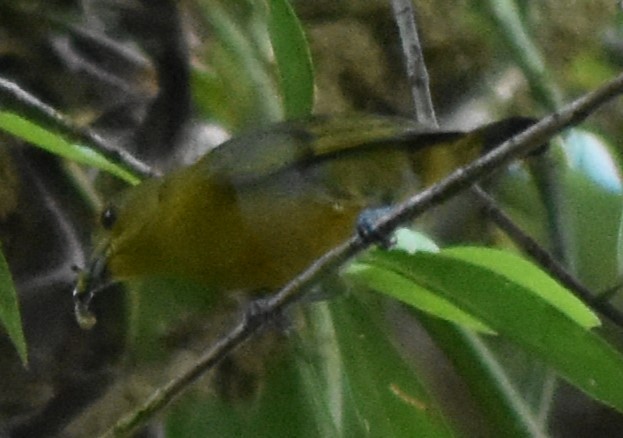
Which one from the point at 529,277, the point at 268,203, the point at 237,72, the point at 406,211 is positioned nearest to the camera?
the point at 406,211

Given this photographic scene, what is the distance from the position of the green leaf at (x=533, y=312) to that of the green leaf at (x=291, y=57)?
0.27m

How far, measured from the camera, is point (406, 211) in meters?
0.65

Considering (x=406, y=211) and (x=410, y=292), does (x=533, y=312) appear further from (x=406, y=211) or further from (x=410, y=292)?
(x=406, y=211)

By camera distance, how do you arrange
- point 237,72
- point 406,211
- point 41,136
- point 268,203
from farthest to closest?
Answer: point 237,72 < point 268,203 < point 41,136 < point 406,211

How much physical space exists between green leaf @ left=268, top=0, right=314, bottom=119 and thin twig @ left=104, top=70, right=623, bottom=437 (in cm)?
29

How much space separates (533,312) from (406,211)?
229 mm

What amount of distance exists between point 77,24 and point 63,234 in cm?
26

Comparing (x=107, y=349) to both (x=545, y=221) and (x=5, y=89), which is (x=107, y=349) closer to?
(x=5, y=89)

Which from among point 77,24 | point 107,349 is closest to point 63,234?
point 107,349

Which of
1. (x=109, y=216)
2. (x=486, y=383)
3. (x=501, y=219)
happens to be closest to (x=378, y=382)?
(x=486, y=383)

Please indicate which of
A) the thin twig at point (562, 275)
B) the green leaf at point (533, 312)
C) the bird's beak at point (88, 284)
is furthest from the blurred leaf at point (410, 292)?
the bird's beak at point (88, 284)

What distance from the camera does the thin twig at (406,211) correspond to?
0.58 m

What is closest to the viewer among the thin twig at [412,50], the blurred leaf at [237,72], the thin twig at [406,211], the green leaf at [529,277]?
the thin twig at [406,211]

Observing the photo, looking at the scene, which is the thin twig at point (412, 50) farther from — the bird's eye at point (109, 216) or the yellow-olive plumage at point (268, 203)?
the bird's eye at point (109, 216)
